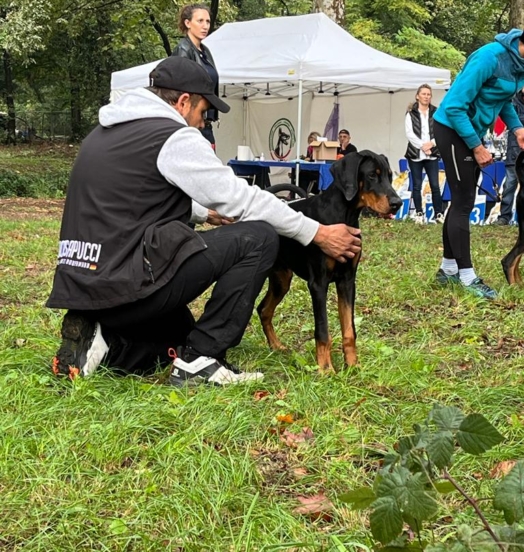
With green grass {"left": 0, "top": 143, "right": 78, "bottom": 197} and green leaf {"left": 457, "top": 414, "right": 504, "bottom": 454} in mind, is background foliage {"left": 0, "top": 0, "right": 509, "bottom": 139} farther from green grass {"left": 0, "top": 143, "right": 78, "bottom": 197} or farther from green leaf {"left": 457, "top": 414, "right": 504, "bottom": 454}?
green leaf {"left": 457, "top": 414, "right": 504, "bottom": 454}

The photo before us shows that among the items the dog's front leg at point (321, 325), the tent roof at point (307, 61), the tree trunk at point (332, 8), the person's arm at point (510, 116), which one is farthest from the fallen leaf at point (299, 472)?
the tree trunk at point (332, 8)

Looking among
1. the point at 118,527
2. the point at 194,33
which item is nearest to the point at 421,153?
the point at 194,33

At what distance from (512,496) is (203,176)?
2.19 m

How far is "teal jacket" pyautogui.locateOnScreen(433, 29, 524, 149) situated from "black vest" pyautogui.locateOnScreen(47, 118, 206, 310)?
8.63 ft

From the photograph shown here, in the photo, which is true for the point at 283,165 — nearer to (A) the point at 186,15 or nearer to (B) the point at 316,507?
(A) the point at 186,15

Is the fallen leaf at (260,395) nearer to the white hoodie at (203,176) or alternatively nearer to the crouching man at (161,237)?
the crouching man at (161,237)

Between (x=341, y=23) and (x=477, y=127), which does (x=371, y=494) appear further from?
(x=341, y=23)

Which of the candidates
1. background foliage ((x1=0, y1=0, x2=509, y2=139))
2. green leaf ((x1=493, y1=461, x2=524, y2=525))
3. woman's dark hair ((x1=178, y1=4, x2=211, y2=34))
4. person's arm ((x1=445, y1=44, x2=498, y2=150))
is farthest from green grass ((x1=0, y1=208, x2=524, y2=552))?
background foliage ((x1=0, y1=0, x2=509, y2=139))

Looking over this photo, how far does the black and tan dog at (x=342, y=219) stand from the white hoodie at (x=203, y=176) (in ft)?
0.78

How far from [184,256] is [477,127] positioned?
3051 millimetres

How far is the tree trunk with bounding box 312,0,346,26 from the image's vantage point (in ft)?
46.7

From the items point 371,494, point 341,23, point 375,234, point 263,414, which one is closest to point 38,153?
point 341,23

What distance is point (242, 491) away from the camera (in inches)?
89.7

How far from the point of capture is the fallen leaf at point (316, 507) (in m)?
2.15
